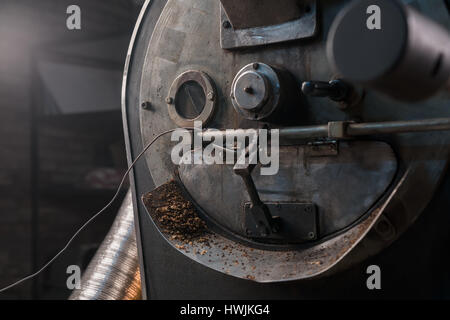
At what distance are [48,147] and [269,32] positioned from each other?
9.05 ft

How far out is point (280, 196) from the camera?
108cm

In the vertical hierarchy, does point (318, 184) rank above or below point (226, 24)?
below

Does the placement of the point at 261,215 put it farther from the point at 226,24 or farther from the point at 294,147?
the point at 226,24

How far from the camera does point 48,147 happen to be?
11.6ft

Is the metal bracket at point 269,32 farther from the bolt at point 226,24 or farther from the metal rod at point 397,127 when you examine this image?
the metal rod at point 397,127

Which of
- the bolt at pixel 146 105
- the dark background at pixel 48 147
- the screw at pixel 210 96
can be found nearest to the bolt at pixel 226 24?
the screw at pixel 210 96

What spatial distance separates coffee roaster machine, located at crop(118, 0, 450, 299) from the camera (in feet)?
2.94

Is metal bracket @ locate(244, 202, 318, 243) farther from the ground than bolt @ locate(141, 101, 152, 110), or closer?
closer

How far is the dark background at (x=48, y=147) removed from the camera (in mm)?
3262

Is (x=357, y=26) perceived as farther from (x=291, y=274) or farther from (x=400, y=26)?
(x=291, y=274)

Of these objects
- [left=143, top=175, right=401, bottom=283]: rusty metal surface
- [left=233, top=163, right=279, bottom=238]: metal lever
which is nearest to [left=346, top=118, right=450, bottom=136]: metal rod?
[left=143, top=175, right=401, bottom=283]: rusty metal surface

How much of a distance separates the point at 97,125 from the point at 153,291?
2435mm

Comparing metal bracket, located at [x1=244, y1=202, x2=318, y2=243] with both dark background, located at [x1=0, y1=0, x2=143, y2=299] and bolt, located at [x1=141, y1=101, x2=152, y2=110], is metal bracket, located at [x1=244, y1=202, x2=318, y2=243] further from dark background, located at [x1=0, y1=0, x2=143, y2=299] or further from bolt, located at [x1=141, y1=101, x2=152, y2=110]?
dark background, located at [x1=0, y1=0, x2=143, y2=299]

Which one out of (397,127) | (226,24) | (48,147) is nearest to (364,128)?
(397,127)
